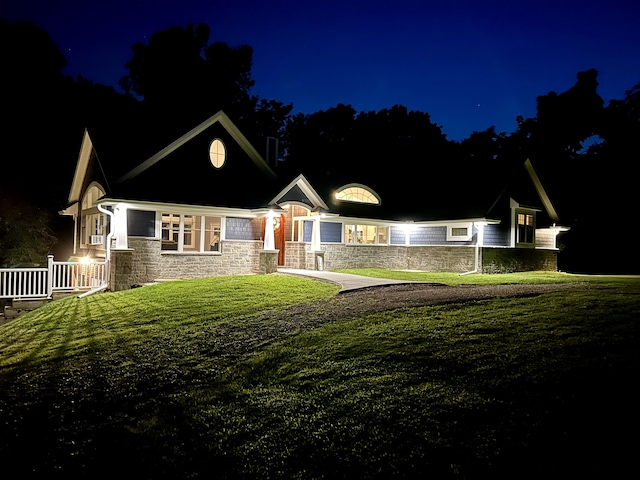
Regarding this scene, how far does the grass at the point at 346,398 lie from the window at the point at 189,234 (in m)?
9.15

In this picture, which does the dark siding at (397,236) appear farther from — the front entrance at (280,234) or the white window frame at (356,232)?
the front entrance at (280,234)

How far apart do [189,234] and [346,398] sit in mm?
16180

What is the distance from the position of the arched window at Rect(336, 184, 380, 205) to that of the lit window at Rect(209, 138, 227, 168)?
19.2 ft

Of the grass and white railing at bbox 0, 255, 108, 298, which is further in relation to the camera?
white railing at bbox 0, 255, 108, 298

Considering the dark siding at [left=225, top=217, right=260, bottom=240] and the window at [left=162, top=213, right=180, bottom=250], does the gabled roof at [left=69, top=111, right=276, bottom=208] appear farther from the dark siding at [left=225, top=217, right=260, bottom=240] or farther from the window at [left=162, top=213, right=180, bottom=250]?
the window at [left=162, top=213, right=180, bottom=250]

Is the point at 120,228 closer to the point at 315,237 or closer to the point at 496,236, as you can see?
the point at 315,237

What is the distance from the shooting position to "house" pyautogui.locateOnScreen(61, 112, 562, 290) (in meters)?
17.2

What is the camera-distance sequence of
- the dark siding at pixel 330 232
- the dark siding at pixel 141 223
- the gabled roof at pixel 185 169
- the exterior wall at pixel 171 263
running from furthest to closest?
the dark siding at pixel 330 232 < the gabled roof at pixel 185 169 < the dark siding at pixel 141 223 < the exterior wall at pixel 171 263

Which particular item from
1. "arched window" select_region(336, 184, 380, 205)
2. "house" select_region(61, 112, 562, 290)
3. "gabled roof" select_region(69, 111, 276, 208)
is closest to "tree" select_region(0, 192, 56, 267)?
"house" select_region(61, 112, 562, 290)

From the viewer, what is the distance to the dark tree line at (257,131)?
2627 cm

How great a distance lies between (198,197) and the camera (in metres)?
18.1

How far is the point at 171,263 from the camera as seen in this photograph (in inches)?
688

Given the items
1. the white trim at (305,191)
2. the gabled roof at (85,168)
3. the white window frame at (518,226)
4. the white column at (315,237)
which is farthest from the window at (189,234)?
the white window frame at (518,226)

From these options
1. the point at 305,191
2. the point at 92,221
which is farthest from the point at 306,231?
the point at 92,221
